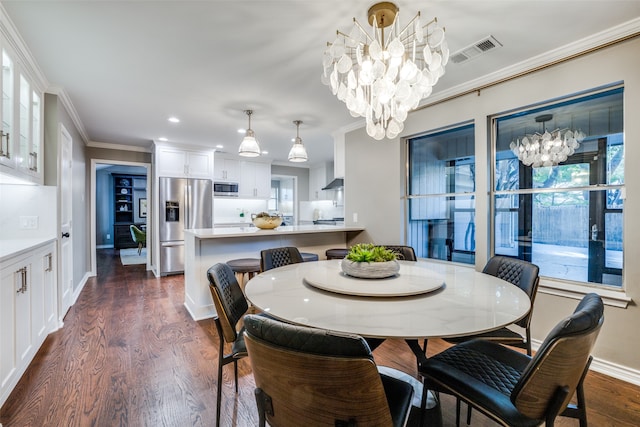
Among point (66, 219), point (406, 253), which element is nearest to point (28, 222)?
point (66, 219)

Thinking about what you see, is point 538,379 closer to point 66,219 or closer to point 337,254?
point 337,254

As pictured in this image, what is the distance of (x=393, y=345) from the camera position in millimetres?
2629

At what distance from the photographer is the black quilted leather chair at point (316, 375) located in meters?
0.81

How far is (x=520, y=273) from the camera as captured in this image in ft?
6.44

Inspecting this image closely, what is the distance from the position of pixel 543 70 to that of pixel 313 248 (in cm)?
302

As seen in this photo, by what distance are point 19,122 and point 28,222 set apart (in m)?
1.03

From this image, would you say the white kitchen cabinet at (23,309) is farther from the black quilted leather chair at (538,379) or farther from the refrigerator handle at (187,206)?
the refrigerator handle at (187,206)

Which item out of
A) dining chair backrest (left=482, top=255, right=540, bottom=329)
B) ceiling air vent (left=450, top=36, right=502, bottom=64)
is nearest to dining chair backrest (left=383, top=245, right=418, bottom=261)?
dining chair backrest (left=482, top=255, right=540, bottom=329)

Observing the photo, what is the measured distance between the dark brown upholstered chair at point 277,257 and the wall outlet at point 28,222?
7.53 ft

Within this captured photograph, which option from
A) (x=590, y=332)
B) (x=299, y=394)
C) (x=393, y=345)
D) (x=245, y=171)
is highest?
(x=245, y=171)

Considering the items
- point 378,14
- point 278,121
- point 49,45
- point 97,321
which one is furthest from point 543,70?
point 97,321

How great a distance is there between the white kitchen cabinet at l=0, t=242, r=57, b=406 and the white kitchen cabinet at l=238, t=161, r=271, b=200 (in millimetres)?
4152

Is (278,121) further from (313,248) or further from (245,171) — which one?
(245,171)

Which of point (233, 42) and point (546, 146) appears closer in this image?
point (233, 42)
